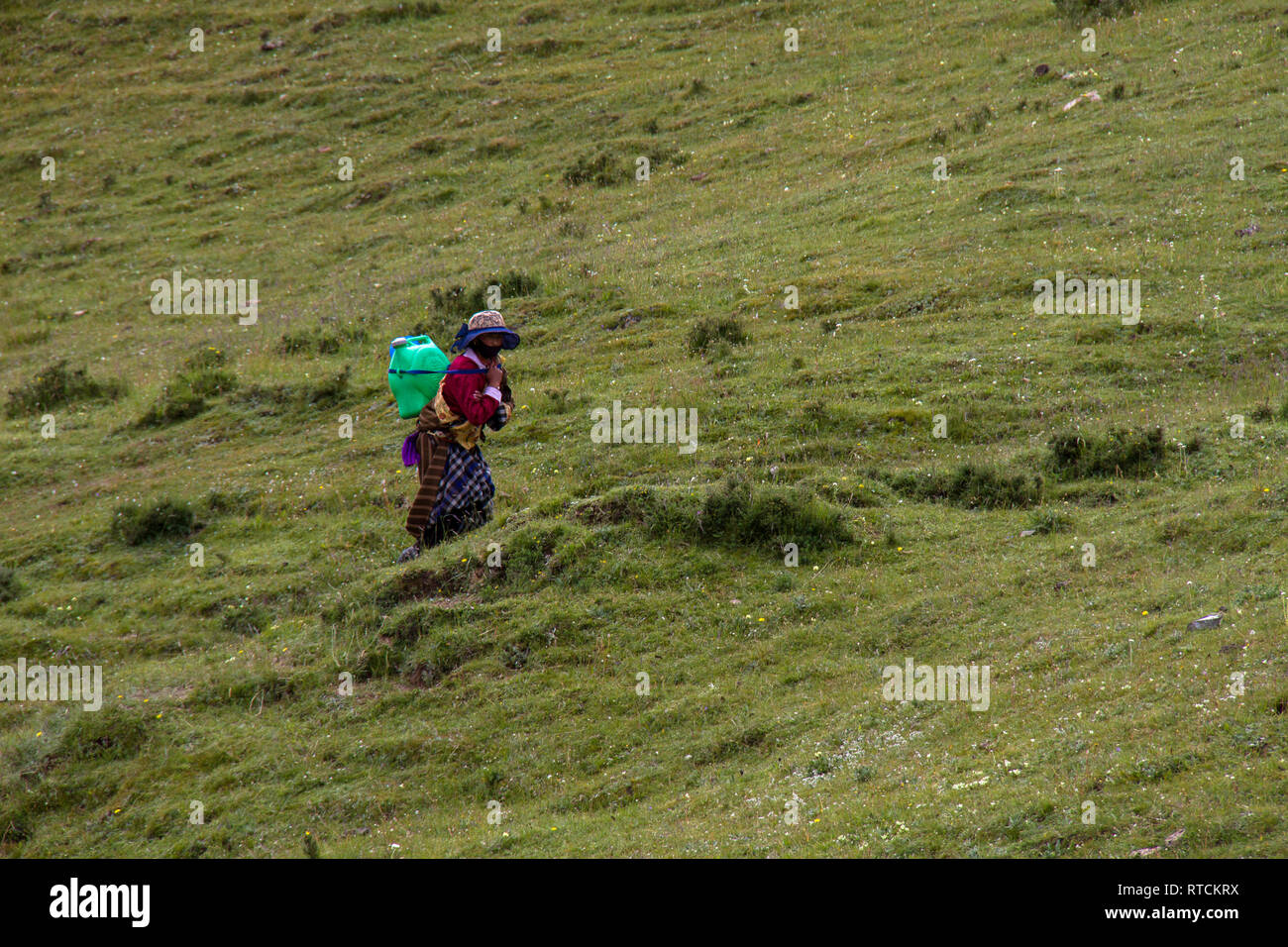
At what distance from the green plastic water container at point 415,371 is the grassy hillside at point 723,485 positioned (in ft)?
5.51

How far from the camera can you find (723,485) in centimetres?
1298

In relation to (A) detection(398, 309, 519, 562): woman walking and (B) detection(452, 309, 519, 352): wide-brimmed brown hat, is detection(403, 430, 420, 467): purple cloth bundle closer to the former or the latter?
(A) detection(398, 309, 519, 562): woman walking

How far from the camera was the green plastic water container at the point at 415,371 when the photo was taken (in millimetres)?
13250

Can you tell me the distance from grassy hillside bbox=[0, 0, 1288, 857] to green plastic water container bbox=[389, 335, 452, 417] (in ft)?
5.51

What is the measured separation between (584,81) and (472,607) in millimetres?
26170

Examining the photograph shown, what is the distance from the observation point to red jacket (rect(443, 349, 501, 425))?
12.8m

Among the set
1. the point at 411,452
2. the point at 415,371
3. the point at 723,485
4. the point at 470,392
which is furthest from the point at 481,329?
the point at 723,485

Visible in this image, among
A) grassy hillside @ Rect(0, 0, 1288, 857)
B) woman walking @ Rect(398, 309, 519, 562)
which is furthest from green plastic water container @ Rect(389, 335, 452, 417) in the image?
grassy hillside @ Rect(0, 0, 1288, 857)

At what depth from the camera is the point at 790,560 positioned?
1238 cm

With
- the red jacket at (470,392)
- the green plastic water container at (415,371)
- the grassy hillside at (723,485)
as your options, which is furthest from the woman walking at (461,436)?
the grassy hillside at (723,485)

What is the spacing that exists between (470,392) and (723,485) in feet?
9.45

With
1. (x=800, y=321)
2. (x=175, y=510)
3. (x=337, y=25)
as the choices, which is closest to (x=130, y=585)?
(x=175, y=510)

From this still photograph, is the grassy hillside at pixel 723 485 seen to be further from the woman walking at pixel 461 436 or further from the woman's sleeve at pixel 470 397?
the woman's sleeve at pixel 470 397

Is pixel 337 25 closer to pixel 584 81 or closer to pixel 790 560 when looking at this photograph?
pixel 584 81
